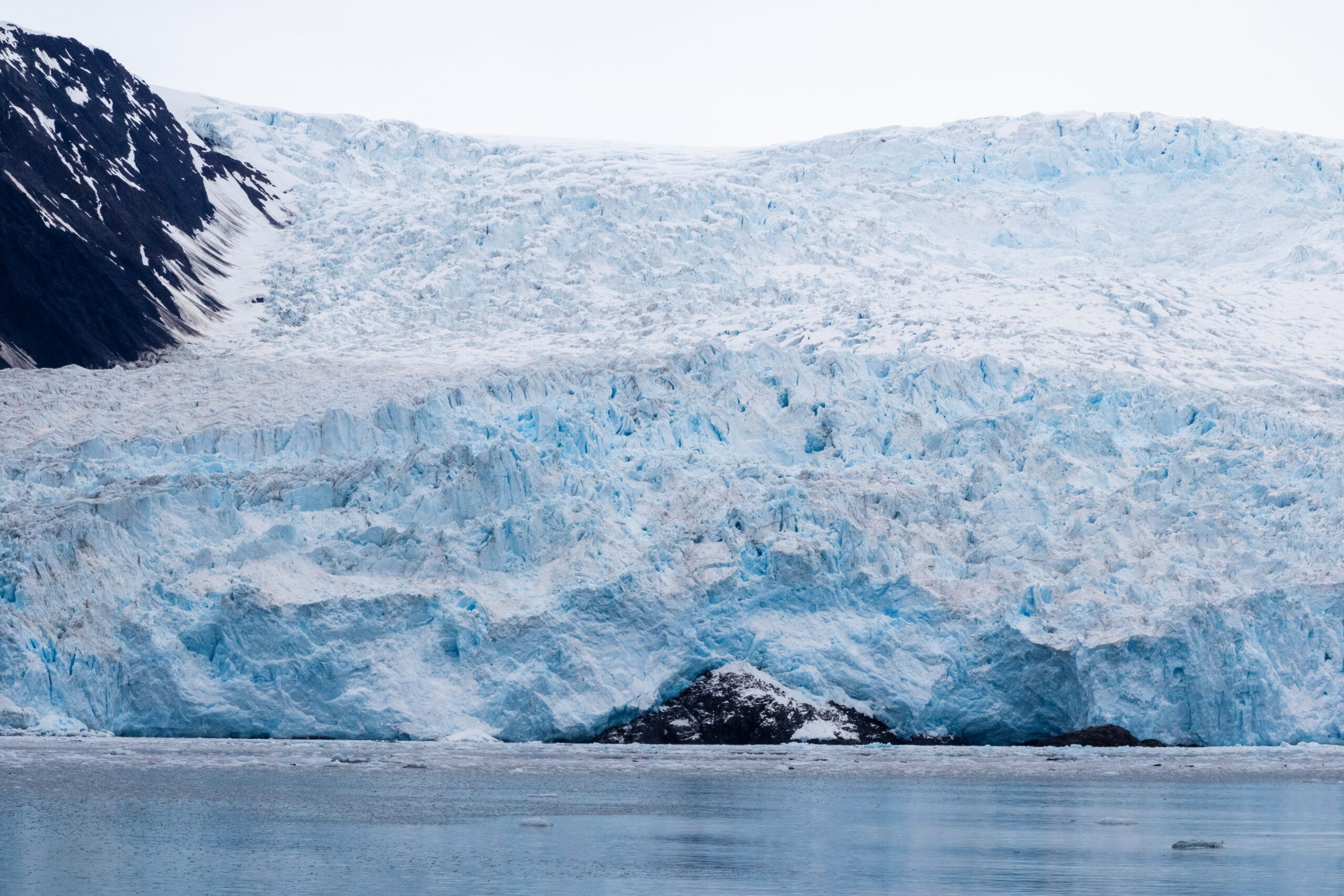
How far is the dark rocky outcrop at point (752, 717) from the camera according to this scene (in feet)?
74.3

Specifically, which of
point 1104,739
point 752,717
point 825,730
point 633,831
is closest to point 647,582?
point 752,717

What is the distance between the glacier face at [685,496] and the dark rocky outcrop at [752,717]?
0.24m

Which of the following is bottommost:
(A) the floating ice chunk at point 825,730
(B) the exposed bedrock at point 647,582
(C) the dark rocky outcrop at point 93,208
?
(A) the floating ice chunk at point 825,730

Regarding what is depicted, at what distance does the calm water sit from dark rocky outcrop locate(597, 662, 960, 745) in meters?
2.00

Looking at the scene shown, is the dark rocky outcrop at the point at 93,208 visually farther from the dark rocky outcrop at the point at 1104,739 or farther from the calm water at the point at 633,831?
the dark rocky outcrop at the point at 1104,739

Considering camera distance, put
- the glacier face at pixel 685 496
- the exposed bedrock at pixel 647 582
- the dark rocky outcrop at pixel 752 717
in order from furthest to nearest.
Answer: the dark rocky outcrop at pixel 752 717 < the glacier face at pixel 685 496 < the exposed bedrock at pixel 647 582

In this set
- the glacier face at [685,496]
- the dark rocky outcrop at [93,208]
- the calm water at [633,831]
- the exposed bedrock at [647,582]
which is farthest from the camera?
the dark rocky outcrop at [93,208]

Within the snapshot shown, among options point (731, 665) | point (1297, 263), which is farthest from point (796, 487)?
point (1297, 263)

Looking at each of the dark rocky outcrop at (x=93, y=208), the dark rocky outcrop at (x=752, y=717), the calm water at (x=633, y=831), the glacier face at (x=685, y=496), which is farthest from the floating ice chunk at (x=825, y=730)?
the dark rocky outcrop at (x=93, y=208)

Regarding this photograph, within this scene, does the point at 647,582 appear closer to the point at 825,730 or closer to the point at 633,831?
the point at 825,730

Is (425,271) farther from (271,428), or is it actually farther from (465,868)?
(465,868)

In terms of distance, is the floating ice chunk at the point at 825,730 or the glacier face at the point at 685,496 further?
the floating ice chunk at the point at 825,730

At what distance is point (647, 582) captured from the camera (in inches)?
892

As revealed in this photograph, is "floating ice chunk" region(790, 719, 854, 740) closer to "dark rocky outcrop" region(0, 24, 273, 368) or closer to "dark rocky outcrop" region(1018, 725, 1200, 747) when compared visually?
"dark rocky outcrop" region(1018, 725, 1200, 747)
